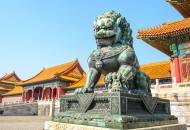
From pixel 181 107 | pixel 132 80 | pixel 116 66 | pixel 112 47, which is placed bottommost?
pixel 181 107

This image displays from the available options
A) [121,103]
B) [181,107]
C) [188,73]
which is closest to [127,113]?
[121,103]

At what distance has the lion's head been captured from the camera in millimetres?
3619

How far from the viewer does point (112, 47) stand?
145 inches

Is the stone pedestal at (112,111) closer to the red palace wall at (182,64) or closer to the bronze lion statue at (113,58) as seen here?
the bronze lion statue at (113,58)

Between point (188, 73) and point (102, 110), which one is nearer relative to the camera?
point (102, 110)

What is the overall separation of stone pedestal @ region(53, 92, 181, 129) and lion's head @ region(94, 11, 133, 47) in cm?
101

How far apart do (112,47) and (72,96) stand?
40.8 inches

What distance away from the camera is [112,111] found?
2830mm

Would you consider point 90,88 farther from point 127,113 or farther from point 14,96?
point 14,96

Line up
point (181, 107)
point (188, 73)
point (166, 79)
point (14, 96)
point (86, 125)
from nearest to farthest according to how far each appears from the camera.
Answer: point (86, 125) → point (181, 107) → point (188, 73) → point (166, 79) → point (14, 96)

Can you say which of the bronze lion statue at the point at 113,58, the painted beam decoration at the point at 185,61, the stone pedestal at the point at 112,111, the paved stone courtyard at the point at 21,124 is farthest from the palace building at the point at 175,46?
the stone pedestal at the point at 112,111

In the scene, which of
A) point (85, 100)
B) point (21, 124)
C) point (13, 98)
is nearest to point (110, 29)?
point (85, 100)

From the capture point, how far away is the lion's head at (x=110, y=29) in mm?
3619

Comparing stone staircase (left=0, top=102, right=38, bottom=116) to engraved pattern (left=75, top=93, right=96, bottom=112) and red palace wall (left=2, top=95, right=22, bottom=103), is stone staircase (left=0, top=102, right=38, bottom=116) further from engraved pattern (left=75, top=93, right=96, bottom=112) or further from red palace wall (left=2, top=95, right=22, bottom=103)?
engraved pattern (left=75, top=93, right=96, bottom=112)
